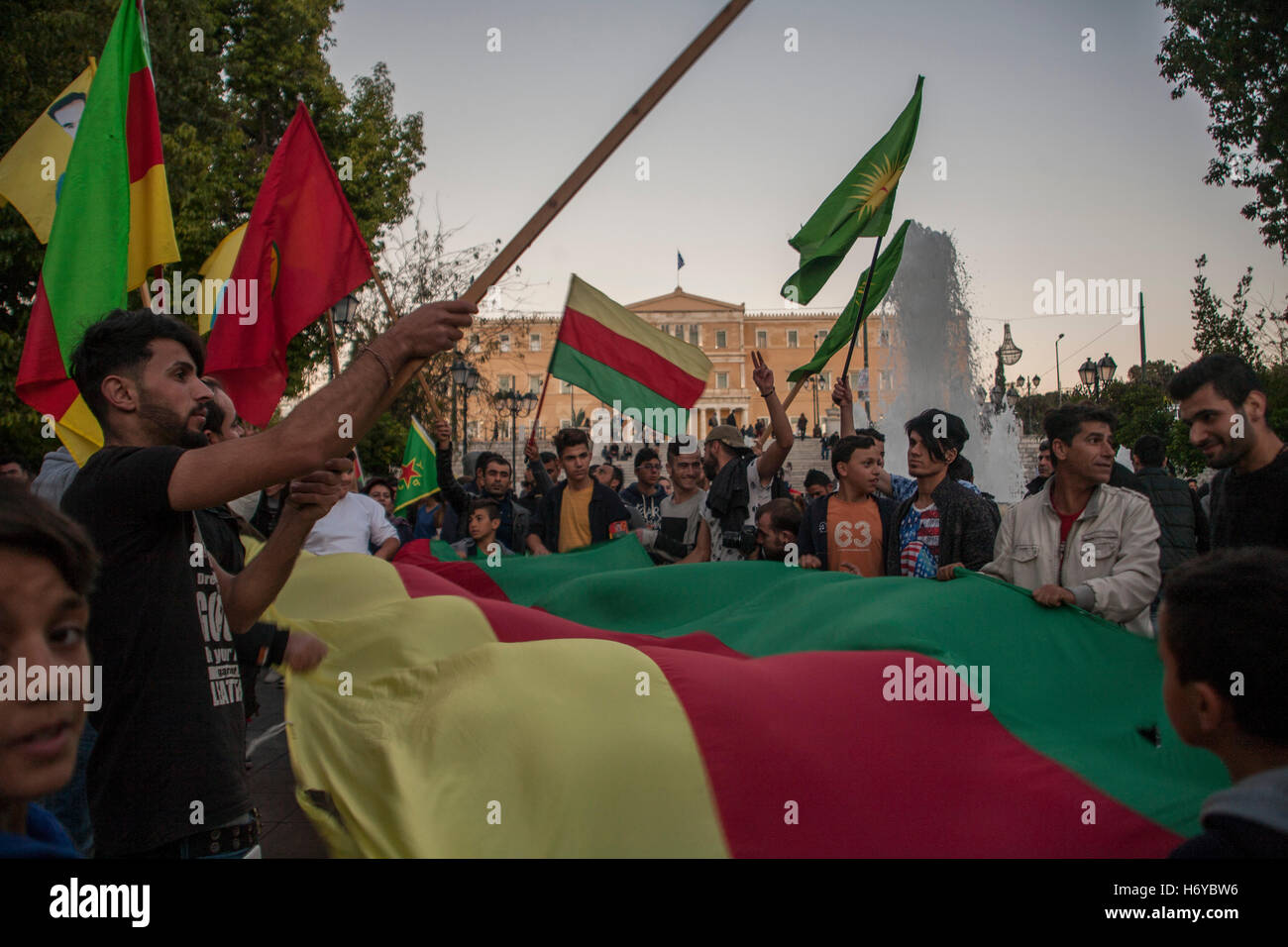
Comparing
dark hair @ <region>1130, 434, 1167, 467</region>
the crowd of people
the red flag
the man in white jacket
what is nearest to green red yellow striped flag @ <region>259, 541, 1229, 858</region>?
the man in white jacket

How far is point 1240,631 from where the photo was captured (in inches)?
67.1

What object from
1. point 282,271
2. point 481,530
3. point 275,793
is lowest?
point 275,793

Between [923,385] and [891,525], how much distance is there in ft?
68.5

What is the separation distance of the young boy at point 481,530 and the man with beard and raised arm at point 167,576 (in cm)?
516

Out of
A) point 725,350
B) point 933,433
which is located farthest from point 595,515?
point 725,350

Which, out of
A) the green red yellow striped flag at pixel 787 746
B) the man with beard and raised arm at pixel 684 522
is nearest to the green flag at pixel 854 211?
the man with beard and raised arm at pixel 684 522

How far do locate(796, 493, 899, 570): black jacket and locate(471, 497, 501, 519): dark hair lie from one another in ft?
9.40

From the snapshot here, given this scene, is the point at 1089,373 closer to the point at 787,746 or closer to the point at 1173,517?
the point at 1173,517

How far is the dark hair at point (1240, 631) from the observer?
5.46 feet

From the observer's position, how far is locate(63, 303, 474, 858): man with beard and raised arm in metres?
2.01

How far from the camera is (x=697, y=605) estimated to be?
17.6 ft

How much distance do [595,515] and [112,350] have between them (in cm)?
524

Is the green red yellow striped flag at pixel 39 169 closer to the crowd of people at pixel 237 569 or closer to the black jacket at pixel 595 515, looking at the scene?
the crowd of people at pixel 237 569
